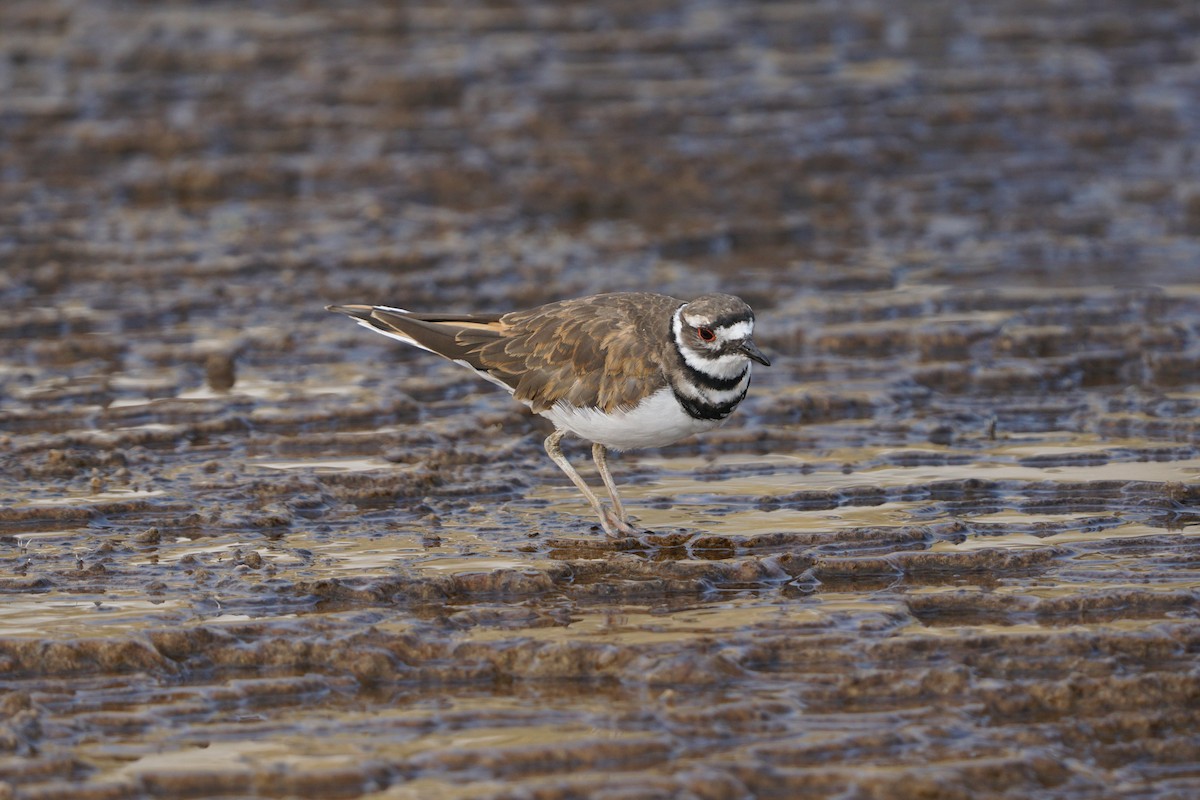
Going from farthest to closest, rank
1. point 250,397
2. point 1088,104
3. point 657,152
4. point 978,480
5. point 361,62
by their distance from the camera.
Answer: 1. point 361,62
2. point 1088,104
3. point 657,152
4. point 250,397
5. point 978,480

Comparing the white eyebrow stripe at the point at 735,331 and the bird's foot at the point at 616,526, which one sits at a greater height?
the white eyebrow stripe at the point at 735,331

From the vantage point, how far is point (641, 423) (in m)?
8.83

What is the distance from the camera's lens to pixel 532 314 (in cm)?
982

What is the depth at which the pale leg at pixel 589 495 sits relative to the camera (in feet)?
29.1

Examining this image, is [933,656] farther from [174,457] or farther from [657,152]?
[657,152]

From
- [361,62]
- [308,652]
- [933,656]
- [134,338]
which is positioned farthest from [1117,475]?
[361,62]

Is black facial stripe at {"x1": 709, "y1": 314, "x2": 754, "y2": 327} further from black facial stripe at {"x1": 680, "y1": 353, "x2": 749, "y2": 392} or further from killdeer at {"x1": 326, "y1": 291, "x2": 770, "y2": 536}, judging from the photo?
black facial stripe at {"x1": 680, "y1": 353, "x2": 749, "y2": 392}

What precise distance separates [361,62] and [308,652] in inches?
525

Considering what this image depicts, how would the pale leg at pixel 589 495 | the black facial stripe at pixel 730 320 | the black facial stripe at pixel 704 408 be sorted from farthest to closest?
the pale leg at pixel 589 495 → the black facial stripe at pixel 704 408 → the black facial stripe at pixel 730 320

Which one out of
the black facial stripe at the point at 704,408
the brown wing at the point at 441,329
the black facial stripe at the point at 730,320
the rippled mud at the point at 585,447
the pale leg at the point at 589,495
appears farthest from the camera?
the brown wing at the point at 441,329

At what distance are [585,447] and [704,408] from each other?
232cm

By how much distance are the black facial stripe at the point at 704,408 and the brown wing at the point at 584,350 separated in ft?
0.50

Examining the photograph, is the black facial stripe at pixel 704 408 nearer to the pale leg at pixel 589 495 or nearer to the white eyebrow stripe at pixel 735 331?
the white eyebrow stripe at pixel 735 331

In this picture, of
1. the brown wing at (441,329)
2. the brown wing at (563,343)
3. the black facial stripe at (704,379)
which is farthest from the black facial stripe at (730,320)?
the brown wing at (441,329)
